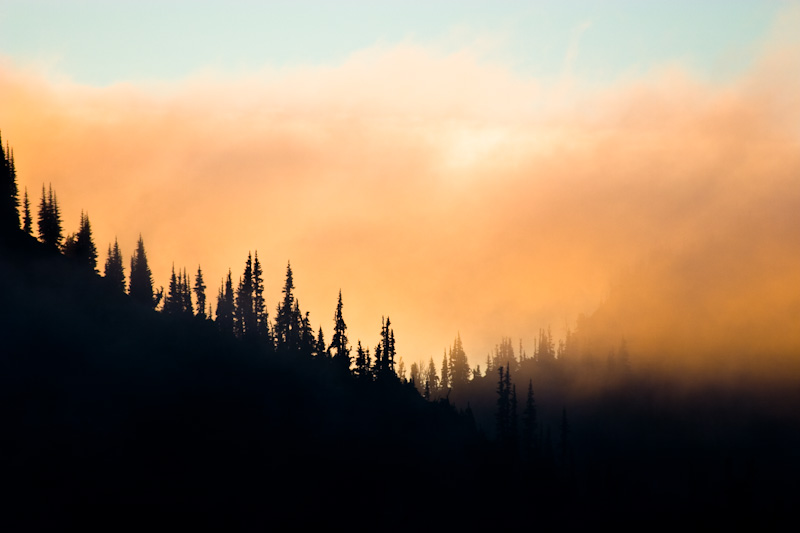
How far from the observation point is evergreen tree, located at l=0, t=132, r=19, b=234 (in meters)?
134

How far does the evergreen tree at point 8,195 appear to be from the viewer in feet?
438

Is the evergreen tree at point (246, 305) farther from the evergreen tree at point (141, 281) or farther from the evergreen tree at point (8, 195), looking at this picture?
the evergreen tree at point (8, 195)

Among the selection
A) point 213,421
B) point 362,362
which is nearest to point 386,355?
point 362,362

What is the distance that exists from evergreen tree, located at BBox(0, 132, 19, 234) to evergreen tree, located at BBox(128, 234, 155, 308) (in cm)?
2471

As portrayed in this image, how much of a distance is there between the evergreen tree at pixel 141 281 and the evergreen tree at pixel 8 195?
81.1ft

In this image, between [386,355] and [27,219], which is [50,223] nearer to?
[27,219]

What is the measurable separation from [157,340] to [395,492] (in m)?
43.4

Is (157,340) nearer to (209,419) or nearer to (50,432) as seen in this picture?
(209,419)

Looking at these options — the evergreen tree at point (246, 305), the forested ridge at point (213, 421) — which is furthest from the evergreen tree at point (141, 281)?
the evergreen tree at point (246, 305)

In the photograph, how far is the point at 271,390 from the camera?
12700cm

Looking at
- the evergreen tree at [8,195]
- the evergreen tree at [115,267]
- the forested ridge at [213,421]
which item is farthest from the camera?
the evergreen tree at [115,267]

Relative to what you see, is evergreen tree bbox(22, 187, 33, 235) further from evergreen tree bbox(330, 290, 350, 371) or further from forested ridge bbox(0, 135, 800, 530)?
evergreen tree bbox(330, 290, 350, 371)

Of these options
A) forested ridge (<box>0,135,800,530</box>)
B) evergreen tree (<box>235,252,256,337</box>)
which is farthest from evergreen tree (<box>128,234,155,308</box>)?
evergreen tree (<box>235,252,256,337</box>)

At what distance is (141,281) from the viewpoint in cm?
15500
